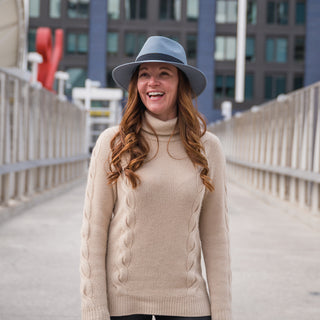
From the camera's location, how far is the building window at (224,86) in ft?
140

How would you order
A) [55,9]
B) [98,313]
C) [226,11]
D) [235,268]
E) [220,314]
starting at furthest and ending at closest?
[226,11]
[55,9]
[235,268]
[220,314]
[98,313]

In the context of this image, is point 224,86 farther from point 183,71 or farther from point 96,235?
point 96,235

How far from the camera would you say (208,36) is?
42.8 meters

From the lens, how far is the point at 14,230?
26.3 ft

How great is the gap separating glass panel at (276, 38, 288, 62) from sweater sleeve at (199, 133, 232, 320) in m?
41.9

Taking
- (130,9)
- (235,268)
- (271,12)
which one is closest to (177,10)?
(130,9)

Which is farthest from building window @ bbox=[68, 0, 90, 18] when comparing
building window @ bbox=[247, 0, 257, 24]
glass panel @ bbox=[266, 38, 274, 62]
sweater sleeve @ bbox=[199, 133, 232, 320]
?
sweater sleeve @ bbox=[199, 133, 232, 320]

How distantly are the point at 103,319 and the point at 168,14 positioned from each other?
4181cm

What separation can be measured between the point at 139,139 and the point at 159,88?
21cm

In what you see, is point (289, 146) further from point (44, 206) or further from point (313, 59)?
point (313, 59)

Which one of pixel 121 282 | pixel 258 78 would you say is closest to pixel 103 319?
pixel 121 282

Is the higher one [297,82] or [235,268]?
[297,82]

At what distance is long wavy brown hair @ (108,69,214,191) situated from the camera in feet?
6.88

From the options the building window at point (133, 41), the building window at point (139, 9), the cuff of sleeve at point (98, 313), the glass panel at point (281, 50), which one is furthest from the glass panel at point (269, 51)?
the cuff of sleeve at point (98, 313)
